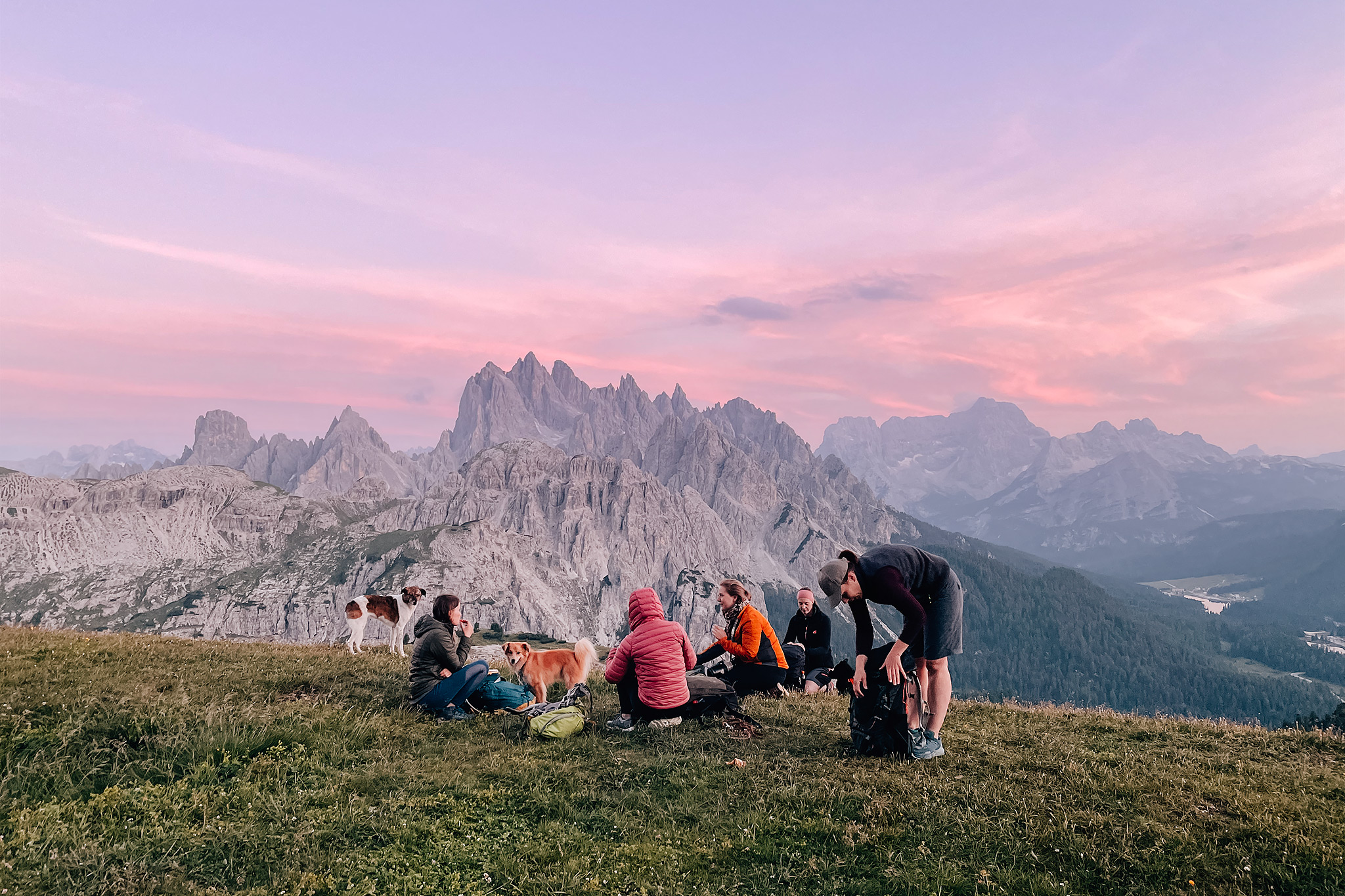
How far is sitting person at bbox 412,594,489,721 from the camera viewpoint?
47.9 feet

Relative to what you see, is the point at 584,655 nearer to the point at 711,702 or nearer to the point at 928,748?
the point at 711,702

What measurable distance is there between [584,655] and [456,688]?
3.92 metres

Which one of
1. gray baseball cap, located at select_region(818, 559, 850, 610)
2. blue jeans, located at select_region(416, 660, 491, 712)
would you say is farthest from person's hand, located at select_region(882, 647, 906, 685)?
blue jeans, located at select_region(416, 660, 491, 712)

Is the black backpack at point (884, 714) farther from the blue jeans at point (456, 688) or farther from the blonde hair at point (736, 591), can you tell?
the blue jeans at point (456, 688)

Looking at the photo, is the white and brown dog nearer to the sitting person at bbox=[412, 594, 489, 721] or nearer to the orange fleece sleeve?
the sitting person at bbox=[412, 594, 489, 721]

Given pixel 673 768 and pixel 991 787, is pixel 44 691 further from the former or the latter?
pixel 991 787

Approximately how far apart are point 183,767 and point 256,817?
249cm

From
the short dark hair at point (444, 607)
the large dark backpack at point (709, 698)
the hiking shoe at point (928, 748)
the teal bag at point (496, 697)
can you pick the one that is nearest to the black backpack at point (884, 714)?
the hiking shoe at point (928, 748)

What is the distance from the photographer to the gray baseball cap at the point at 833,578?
35.3 feet

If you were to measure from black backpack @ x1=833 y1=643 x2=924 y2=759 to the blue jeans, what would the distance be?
28.0 ft

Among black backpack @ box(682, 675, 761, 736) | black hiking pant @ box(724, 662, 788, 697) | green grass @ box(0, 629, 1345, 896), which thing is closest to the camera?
green grass @ box(0, 629, 1345, 896)

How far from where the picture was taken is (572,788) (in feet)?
34.7

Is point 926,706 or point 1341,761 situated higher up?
point 926,706

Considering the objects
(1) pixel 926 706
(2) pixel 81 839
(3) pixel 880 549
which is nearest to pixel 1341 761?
(1) pixel 926 706
